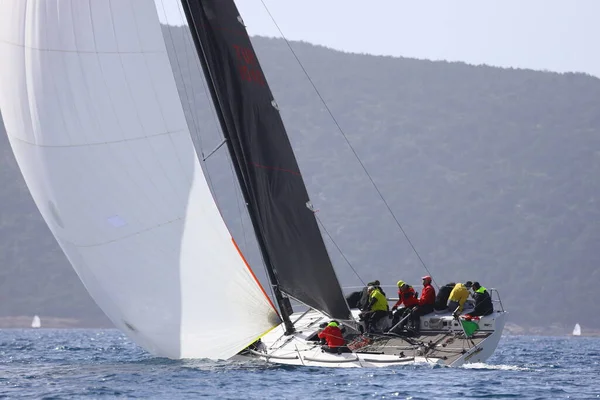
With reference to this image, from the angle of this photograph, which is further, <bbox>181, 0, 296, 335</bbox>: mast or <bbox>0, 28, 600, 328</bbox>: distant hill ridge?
<bbox>0, 28, 600, 328</bbox>: distant hill ridge

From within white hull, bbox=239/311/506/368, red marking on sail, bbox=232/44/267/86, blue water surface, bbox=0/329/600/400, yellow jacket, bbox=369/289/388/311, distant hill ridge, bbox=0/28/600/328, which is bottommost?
blue water surface, bbox=0/329/600/400

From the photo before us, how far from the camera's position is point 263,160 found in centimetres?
1883

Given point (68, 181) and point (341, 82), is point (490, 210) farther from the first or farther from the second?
point (68, 181)

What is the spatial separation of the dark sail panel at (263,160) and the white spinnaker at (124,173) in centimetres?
75

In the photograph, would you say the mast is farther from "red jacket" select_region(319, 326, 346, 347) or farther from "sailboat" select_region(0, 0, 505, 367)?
"red jacket" select_region(319, 326, 346, 347)

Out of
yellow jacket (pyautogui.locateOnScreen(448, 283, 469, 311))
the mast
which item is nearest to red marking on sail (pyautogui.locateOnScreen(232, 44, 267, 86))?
the mast

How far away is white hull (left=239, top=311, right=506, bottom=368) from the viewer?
17797 millimetres

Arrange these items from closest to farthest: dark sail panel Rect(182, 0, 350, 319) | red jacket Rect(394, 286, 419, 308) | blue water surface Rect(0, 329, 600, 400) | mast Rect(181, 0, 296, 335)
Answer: blue water surface Rect(0, 329, 600, 400), mast Rect(181, 0, 296, 335), dark sail panel Rect(182, 0, 350, 319), red jacket Rect(394, 286, 419, 308)

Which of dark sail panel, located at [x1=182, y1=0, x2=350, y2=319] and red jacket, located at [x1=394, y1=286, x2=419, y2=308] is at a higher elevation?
dark sail panel, located at [x1=182, y1=0, x2=350, y2=319]

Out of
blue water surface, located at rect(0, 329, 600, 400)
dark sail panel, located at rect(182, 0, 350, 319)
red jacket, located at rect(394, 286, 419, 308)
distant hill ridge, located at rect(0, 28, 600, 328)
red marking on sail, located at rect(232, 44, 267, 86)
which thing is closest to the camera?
blue water surface, located at rect(0, 329, 600, 400)

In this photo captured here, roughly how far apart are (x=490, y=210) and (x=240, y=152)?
100 meters

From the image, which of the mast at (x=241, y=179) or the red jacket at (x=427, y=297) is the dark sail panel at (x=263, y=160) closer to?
the mast at (x=241, y=179)

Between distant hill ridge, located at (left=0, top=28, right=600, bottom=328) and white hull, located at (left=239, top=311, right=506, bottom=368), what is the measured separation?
7743 centimetres

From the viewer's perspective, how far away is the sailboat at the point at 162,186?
17266 millimetres
